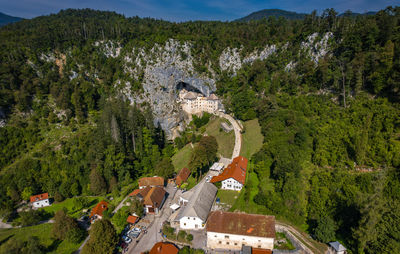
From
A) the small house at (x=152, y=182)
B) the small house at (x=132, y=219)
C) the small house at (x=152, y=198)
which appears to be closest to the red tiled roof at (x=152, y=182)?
the small house at (x=152, y=182)

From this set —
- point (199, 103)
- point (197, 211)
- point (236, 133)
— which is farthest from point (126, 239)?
point (199, 103)

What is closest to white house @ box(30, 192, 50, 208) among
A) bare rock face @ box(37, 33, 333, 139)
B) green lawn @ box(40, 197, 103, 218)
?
green lawn @ box(40, 197, 103, 218)

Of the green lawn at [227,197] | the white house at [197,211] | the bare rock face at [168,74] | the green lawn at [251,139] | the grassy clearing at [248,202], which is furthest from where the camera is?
the bare rock face at [168,74]

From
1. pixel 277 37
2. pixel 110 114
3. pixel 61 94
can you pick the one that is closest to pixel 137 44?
pixel 61 94

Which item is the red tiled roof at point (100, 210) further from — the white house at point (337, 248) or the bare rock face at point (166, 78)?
the white house at point (337, 248)

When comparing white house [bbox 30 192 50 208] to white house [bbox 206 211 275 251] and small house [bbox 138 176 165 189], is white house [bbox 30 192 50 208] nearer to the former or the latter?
small house [bbox 138 176 165 189]

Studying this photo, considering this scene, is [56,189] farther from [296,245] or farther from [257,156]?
[296,245]

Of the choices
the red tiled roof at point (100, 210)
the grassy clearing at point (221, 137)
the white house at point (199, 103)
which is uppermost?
the white house at point (199, 103)
